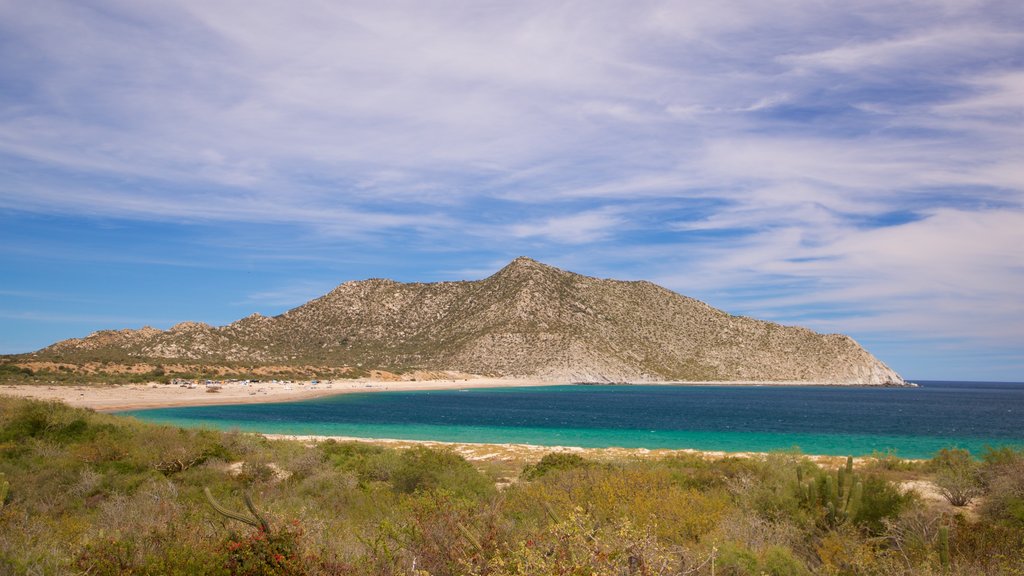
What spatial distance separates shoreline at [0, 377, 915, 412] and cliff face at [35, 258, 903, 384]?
1287cm

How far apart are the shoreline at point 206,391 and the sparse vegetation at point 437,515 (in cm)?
2265

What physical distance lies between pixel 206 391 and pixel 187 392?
2.25 m

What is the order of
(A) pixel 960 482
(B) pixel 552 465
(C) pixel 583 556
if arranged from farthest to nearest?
1. (B) pixel 552 465
2. (A) pixel 960 482
3. (C) pixel 583 556

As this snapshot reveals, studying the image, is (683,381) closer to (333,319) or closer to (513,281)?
(513,281)

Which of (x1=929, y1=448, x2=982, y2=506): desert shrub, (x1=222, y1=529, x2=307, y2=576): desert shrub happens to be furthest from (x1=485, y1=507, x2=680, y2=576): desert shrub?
(x1=929, y1=448, x2=982, y2=506): desert shrub

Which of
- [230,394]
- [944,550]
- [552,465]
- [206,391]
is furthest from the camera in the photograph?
[230,394]

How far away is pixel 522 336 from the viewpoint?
454ft

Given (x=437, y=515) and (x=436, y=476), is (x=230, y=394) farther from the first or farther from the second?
(x=437, y=515)

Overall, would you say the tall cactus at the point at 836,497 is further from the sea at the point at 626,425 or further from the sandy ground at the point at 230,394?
the sandy ground at the point at 230,394

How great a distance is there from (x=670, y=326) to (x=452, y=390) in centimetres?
5907

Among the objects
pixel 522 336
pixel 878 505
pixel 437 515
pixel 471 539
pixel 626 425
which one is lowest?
pixel 626 425

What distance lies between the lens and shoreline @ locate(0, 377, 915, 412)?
2438 inches

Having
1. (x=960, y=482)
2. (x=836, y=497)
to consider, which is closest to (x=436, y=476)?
(x=836, y=497)

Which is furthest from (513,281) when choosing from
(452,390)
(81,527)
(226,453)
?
(81,527)
